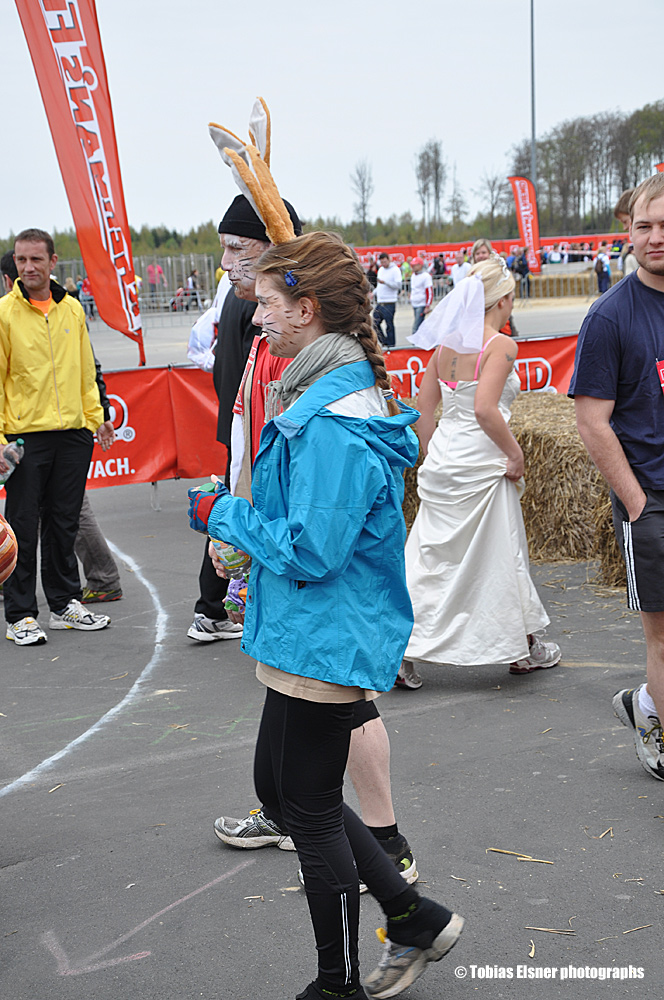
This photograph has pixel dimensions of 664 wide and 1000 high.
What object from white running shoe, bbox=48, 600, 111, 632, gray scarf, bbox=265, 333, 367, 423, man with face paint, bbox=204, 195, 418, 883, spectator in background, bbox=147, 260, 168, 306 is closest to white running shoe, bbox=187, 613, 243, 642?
white running shoe, bbox=48, 600, 111, 632

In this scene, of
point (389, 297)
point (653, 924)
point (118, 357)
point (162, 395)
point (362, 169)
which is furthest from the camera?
point (362, 169)

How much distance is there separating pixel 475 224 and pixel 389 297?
67032 millimetres

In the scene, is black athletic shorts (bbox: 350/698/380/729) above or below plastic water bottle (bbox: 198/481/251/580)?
below

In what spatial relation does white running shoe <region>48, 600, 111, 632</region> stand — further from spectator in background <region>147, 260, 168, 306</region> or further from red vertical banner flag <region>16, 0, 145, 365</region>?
spectator in background <region>147, 260, 168, 306</region>

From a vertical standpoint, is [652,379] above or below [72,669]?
above

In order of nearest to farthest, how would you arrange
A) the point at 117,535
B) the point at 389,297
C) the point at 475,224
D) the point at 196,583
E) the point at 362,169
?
1. the point at 196,583
2. the point at 117,535
3. the point at 389,297
4. the point at 362,169
5. the point at 475,224

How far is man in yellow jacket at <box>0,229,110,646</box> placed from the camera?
5.69 m

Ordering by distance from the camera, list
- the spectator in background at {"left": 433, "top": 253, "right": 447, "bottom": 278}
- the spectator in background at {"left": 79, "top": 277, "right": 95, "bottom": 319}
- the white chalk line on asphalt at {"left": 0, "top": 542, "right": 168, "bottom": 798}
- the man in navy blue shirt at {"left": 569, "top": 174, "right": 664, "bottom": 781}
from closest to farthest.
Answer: the man in navy blue shirt at {"left": 569, "top": 174, "right": 664, "bottom": 781} → the white chalk line on asphalt at {"left": 0, "top": 542, "right": 168, "bottom": 798} → the spectator in background at {"left": 79, "top": 277, "right": 95, "bottom": 319} → the spectator in background at {"left": 433, "top": 253, "right": 447, "bottom": 278}

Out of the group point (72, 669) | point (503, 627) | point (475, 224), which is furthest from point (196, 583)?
point (475, 224)

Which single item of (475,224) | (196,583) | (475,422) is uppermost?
(475,224)

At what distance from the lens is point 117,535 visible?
8.60 m

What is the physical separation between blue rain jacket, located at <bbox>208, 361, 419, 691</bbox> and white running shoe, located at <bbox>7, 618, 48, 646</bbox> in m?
3.82

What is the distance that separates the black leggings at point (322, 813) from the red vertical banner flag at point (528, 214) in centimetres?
3537

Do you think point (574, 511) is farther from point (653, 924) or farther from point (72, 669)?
point (653, 924)
